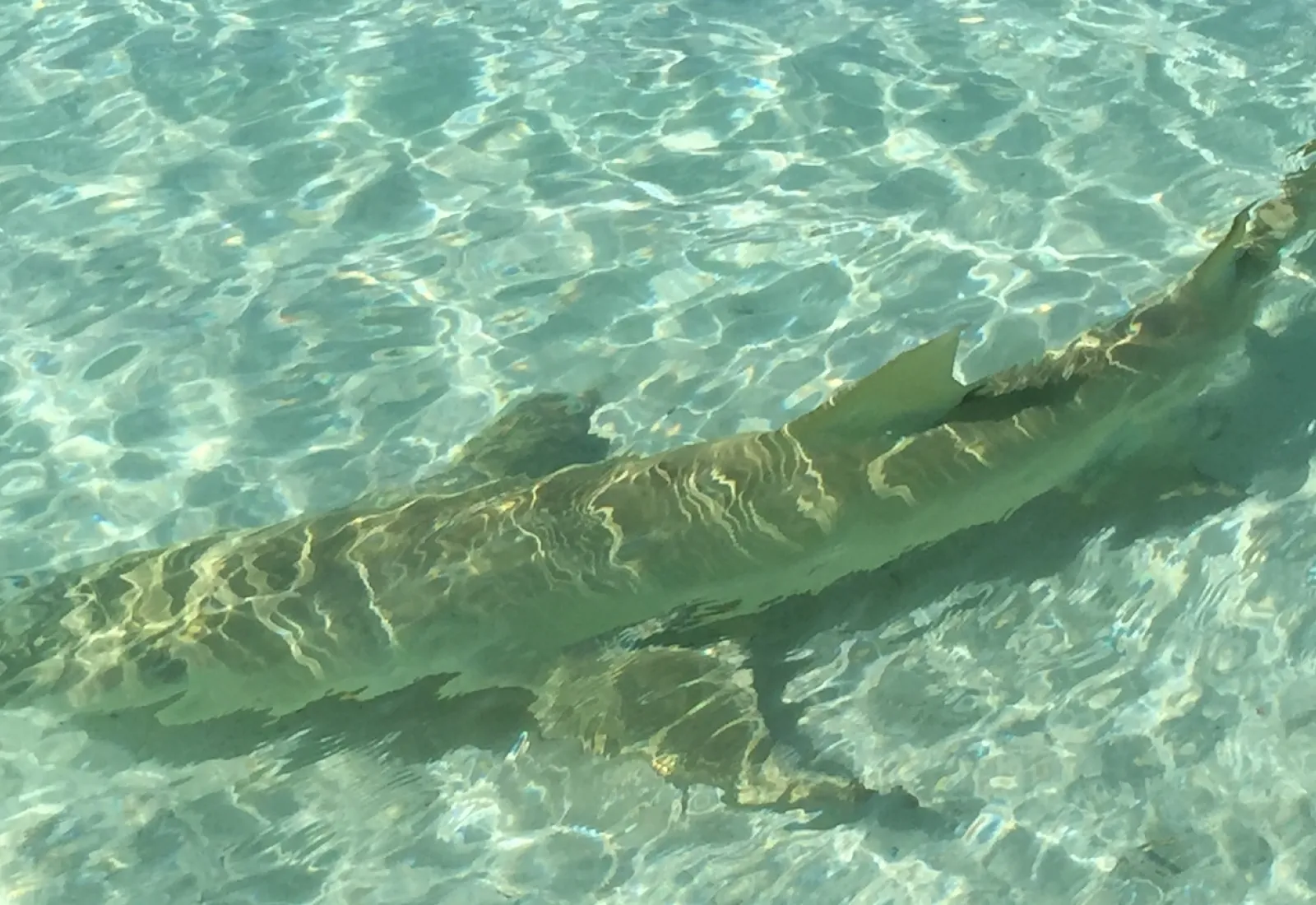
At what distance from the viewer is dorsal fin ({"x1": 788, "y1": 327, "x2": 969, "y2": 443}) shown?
5.04 metres

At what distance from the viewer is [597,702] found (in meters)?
5.05

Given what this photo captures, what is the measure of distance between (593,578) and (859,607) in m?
1.07

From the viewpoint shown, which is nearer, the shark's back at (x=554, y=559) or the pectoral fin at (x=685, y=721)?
the pectoral fin at (x=685, y=721)

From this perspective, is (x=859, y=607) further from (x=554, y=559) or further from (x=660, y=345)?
(x=660, y=345)

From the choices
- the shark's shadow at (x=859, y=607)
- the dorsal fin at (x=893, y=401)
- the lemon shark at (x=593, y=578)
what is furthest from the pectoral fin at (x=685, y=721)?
the dorsal fin at (x=893, y=401)

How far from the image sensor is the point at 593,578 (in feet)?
16.6

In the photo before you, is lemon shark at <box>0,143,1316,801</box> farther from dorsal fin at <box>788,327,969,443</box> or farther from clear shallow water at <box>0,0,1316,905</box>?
clear shallow water at <box>0,0,1316,905</box>

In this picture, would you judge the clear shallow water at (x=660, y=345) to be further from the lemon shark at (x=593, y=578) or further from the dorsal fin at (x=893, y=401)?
the dorsal fin at (x=893, y=401)

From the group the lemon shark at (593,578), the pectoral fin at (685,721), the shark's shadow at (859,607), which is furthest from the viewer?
the shark's shadow at (859,607)

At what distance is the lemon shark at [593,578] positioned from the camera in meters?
5.01

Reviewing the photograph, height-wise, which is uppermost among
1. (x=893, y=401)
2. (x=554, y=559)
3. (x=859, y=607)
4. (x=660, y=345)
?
(x=893, y=401)

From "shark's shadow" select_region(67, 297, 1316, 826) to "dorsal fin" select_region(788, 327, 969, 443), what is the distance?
1.76 ft

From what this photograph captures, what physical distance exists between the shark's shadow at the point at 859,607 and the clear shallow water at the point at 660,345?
26mm

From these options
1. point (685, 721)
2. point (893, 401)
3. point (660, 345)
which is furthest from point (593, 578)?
point (660, 345)
